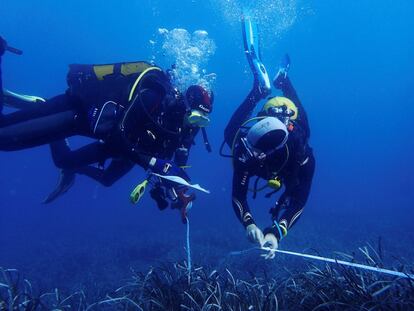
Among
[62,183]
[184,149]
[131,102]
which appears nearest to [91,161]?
[62,183]

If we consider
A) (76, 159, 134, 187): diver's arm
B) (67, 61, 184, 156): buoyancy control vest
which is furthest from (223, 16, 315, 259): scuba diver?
(76, 159, 134, 187): diver's arm

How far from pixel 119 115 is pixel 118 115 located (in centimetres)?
2

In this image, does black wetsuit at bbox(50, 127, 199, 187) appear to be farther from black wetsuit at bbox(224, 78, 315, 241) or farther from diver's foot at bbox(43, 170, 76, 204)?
black wetsuit at bbox(224, 78, 315, 241)

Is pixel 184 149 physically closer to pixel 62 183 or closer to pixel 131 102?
pixel 131 102

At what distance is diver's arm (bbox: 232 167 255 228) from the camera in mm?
5262

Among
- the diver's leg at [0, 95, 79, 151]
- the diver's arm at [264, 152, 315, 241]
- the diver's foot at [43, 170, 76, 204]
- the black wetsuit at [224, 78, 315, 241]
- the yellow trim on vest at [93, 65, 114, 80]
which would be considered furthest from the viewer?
the diver's foot at [43, 170, 76, 204]

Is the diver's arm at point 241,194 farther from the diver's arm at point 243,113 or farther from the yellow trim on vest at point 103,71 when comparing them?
the yellow trim on vest at point 103,71

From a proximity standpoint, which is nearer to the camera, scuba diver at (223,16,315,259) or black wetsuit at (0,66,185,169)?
scuba diver at (223,16,315,259)

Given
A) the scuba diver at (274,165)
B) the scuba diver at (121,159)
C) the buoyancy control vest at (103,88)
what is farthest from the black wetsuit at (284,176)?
the buoyancy control vest at (103,88)

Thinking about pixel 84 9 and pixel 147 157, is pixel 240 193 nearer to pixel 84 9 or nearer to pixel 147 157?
pixel 147 157

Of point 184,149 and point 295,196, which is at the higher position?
point 184,149

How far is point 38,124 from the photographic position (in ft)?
17.3

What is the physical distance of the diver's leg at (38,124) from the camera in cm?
520

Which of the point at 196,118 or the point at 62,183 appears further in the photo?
the point at 62,183
